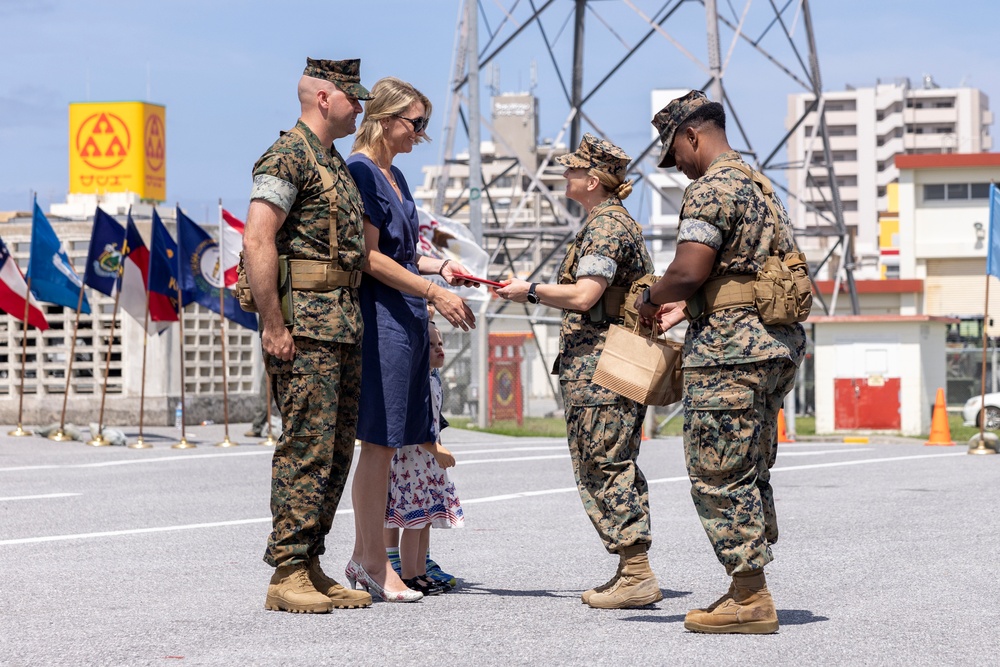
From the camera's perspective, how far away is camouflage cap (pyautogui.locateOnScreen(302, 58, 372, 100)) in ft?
20.9

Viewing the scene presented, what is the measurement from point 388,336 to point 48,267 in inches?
569

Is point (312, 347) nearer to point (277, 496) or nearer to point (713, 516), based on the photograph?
point (277, 496)

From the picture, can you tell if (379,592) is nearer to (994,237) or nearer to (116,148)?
(994,237)

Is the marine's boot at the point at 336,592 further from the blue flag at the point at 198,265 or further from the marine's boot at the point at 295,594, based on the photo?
the blue flag at the point at 198,265

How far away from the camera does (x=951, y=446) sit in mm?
19984

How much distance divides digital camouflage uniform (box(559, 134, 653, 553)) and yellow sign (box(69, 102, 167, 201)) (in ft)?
176

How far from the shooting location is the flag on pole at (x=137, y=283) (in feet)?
65.5

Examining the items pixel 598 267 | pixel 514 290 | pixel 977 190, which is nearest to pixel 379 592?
pixel 514 290

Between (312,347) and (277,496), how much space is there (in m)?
0.61

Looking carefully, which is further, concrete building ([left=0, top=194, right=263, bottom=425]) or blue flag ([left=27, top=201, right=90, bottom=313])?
concrete building ([left=0, top=194, right=263, bottom=425])

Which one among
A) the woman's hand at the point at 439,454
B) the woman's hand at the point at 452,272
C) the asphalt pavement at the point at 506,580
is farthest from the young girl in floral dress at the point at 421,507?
the woman's hand at the point at 452,272

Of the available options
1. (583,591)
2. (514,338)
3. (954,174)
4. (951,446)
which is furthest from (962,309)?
(583,591)

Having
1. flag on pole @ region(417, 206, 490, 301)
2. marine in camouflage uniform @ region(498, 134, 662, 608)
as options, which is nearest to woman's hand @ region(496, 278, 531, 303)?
marine in camouflage uniform @ region(498, 134, 662, 608)

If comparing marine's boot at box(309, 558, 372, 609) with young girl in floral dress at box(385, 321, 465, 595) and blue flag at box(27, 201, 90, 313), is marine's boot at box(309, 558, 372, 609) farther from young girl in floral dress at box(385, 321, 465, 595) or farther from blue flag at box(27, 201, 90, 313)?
blue flag at box(27, 201, 90, 313)
